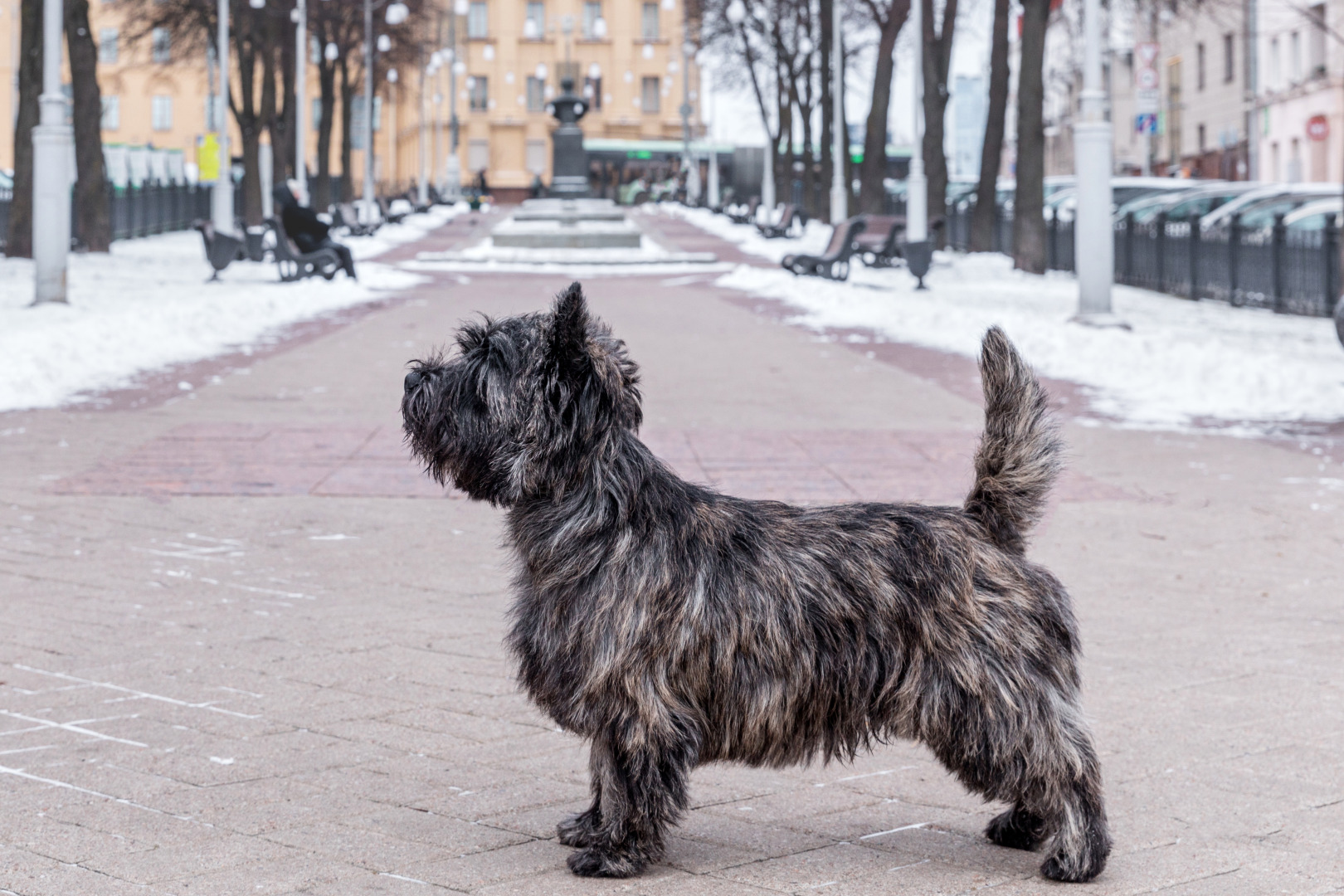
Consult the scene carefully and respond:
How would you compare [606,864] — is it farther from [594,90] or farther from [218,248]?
[594,90]

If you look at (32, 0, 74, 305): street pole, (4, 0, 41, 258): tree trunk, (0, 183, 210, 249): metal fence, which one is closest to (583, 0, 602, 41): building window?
(0, 183, 210, 249): metal fence

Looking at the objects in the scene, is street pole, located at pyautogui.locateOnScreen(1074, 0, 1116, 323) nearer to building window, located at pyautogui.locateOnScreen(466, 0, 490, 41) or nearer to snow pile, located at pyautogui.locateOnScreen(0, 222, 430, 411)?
snow pile, located at pyautogui.locateOnScreen(0, 222, 430, 411)

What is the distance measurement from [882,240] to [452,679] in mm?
25322

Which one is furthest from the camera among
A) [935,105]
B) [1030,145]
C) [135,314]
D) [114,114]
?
[114,114]

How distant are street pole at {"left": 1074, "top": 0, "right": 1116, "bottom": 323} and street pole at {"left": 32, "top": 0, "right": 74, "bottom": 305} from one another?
34.4ft

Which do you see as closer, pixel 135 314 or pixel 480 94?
pixel 135 314

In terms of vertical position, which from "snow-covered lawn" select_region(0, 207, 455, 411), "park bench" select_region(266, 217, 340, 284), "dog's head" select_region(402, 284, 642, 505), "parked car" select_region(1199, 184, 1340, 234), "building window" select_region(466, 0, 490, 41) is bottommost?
"dog's head" select_region(402, 284, 642, 505)

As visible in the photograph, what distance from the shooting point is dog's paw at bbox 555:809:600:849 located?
377 cm

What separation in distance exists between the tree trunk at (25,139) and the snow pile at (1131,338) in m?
10.7

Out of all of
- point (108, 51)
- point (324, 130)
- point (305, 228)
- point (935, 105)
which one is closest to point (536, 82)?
point (108, 51)

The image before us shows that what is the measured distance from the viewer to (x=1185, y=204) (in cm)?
2980

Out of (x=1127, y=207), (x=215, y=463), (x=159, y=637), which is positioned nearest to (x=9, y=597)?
(x=159, y=637)

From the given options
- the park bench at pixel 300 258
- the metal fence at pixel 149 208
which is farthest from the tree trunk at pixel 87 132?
the park bench at pixel 300 258

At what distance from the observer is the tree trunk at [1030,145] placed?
26391 mm
